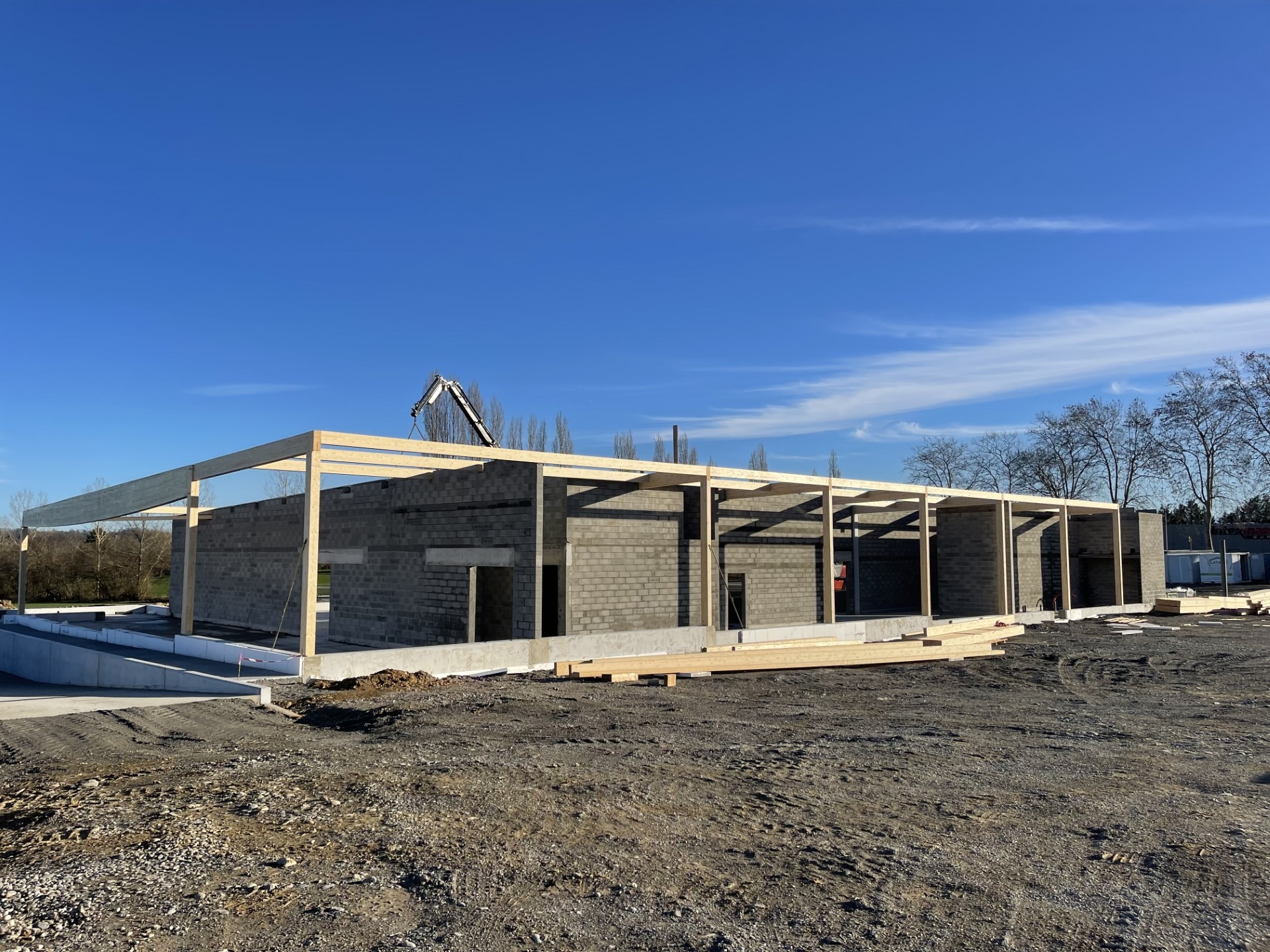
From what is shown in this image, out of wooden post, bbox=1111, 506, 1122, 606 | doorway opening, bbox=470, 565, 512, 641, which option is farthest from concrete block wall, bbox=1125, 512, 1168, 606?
doorway opening, bbox=470, 565, 512, 641

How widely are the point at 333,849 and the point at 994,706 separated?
9.40 meters

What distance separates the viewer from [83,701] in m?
12.2

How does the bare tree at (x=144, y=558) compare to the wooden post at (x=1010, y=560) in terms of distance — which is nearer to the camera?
the wooden post at (x=1010, y=560)

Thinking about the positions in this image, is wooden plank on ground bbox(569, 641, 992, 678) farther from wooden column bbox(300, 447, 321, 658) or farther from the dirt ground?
wooden column bbox(300, 447, 321, 658)

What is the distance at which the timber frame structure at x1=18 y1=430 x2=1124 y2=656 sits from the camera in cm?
1428

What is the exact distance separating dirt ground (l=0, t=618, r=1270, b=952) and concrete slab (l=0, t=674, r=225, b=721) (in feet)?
1.99

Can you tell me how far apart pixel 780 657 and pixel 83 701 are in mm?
11182

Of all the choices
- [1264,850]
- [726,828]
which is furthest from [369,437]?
[1264,850]

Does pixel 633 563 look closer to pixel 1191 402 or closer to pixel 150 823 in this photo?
pixel 150 823

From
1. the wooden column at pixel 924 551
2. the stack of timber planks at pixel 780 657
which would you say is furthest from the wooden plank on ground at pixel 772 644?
the wooden column at pixel 924 551

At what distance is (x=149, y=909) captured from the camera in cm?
488

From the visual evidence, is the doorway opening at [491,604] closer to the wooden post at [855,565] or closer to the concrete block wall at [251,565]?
the concrete block wall at [251,565]

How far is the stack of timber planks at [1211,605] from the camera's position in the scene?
28188 mm

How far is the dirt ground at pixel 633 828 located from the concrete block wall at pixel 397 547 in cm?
531
